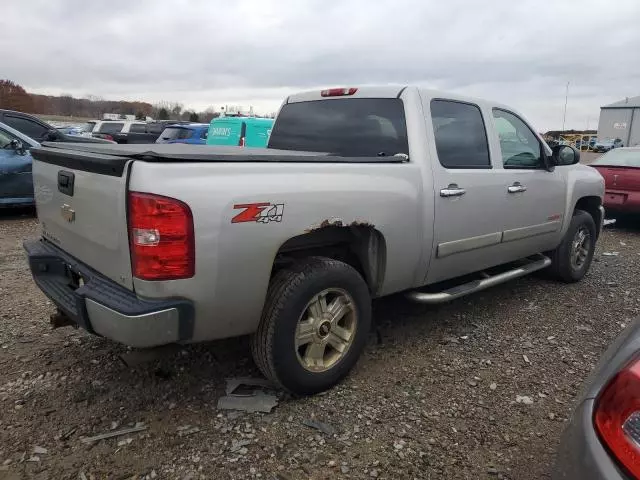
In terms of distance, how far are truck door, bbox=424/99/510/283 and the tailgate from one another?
207 centimetres

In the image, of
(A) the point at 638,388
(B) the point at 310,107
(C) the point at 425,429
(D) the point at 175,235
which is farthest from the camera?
(B) the point at 310,107

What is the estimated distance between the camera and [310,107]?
4.36 m

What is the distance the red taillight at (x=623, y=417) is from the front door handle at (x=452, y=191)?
2.25 metres

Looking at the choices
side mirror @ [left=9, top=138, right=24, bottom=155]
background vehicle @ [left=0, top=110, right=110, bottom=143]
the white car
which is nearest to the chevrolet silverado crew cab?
side mirror @ [left=9, top=138, right=24, bottom=155]

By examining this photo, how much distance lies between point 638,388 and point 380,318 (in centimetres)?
308

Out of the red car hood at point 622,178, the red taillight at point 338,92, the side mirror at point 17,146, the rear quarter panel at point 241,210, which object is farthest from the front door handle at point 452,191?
the side mirror at point 17,146

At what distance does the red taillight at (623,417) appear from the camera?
1.38m

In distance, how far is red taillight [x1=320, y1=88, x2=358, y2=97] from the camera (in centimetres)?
408

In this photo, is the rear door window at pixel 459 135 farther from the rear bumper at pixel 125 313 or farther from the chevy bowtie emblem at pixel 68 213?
the chevy bowtie emblem at pixel 68 213

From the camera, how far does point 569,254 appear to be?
18.0 feet

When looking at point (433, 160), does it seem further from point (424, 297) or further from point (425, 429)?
point (425, 429)

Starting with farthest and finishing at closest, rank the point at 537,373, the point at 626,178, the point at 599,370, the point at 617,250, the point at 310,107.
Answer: the point at 626,178, the point at 617,250, the point at 310,107, the point at 537,373, the point at 599,370

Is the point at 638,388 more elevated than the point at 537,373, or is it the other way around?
the point at 638,388

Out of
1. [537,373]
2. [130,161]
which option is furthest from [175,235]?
[537,373]
